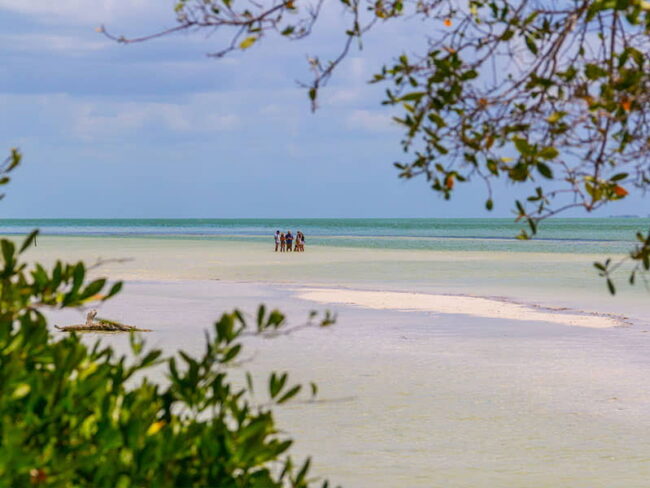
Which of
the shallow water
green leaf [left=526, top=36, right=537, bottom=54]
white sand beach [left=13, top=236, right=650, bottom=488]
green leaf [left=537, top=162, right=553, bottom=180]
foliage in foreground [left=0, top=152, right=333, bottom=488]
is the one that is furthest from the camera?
white sand beach [left=13, top=236, right=650, bottom=488]

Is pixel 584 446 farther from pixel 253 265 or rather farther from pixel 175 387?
pixel 253 265

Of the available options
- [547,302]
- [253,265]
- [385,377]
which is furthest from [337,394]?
[253,265]

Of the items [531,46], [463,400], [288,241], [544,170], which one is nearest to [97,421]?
[544,170]

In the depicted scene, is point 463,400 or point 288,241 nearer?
point 463,400

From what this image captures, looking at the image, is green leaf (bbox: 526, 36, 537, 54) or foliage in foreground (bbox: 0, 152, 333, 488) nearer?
foliage in foreground (bbox: 0, 152, 333, 488)

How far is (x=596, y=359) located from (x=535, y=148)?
11.6 meters

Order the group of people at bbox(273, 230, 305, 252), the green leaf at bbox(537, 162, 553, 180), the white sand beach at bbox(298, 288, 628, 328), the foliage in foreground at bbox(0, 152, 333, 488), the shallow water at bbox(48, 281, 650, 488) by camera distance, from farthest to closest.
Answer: the group of people at bbox(273, 230, 305, 252) < the white sand beach at bbox(298, 288, 628, 328) < the shallow water at bbox(48, 281, 650, 488) < the green leaf at bbox(537, 162, 553, 180) < the foliage in foreground at bbox(0, 152, 333, 488)

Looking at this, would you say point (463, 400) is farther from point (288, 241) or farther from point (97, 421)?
point (288, 241)

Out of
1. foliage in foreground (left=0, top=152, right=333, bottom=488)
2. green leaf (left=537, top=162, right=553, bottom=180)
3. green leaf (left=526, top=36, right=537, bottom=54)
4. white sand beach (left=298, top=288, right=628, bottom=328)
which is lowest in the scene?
foliage in foreground (left=0, top=152, right=333, bottom=488)

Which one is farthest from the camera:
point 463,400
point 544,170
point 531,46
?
point 463,400

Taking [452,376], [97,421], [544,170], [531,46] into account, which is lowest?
[452,376]

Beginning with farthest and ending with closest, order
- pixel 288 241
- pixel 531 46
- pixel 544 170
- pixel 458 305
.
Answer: pixel 288 241, pixel 458 305, pixel 531 46, pixel 544 170

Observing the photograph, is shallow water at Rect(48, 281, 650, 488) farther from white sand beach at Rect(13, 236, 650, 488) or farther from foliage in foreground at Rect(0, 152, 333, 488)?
foliage in foreground at Rect(0, 152, 333, 488)

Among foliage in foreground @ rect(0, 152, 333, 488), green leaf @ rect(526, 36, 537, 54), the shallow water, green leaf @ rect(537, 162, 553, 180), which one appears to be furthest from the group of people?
foliage in foreground @ rect(0, 152, 333, 488)
